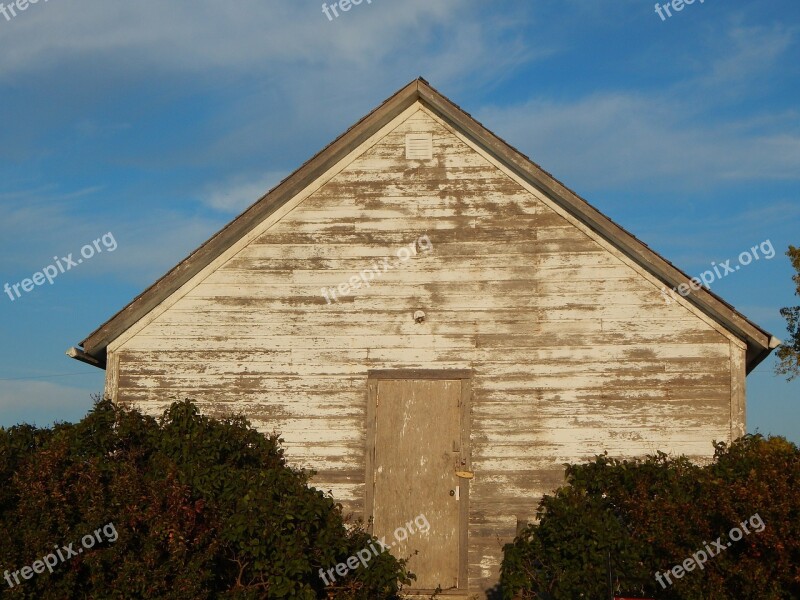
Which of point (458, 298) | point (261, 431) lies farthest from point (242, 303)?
point (458, 298)

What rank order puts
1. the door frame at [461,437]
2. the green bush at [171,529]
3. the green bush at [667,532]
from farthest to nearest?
1. the door frame at [461,437]
2. the green bush at [171,529]
3. the green bush at [667,532]

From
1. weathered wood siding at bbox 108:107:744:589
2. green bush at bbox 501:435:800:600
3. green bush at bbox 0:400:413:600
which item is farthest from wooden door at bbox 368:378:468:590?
green bush at bbox 0:400:413:600

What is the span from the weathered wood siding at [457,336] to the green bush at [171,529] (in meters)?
3.16

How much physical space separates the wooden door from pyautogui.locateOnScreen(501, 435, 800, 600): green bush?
216 cm

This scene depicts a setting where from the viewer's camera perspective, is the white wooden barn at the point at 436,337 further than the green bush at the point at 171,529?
Yes

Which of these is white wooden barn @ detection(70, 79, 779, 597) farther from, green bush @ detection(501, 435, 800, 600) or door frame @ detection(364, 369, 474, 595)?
green bush @ detection(501, 435, 800, 600)

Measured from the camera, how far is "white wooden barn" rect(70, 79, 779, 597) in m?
12.5

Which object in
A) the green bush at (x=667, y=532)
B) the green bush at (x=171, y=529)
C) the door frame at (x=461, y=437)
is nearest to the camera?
the green bush at (x=667, y=532)

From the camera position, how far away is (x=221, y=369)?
13.2m

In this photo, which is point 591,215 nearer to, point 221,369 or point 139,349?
point 221,369

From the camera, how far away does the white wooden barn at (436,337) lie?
491 inches

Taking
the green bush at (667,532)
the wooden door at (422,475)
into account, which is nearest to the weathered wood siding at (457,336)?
the wooden door at (422,475)

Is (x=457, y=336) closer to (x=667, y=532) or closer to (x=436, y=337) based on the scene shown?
(x=436, y=337)

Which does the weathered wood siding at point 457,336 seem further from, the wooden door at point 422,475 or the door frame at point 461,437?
the wooden door at point 422,475
